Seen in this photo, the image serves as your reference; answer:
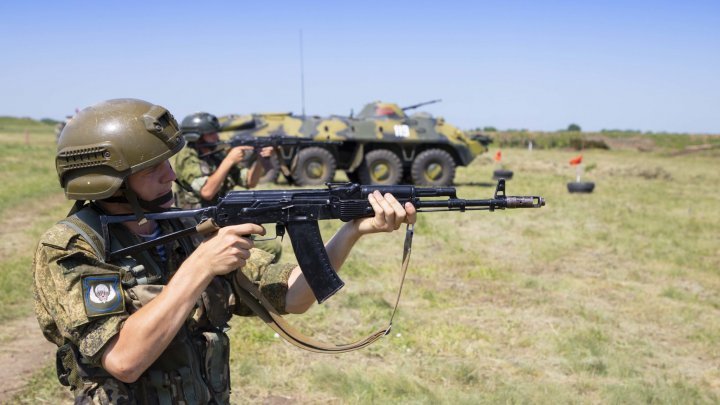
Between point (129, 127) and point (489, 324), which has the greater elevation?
point (129, 127)

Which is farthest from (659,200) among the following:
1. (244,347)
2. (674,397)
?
(244,347)

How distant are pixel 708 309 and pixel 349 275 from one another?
416 cm

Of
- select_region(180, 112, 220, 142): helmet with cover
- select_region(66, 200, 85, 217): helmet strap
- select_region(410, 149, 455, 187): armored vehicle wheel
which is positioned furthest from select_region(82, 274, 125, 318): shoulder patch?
select_region(410, 149, 455, 187): armored vehicle wheel

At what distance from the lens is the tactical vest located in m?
2.31

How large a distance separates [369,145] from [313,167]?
1.81 meters

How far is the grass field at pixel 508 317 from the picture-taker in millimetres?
4988

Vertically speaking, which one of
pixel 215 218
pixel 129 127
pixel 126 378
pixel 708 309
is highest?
pixel 129 127

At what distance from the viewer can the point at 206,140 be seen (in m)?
6.98

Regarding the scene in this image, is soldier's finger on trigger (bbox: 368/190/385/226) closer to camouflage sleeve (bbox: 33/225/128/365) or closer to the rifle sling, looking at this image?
the rifle sling

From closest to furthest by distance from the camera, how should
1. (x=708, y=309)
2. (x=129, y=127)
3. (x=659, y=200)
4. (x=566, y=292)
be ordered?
(x=129, y=127), (x=708, y=309), (x=566, y=292), (x=659, y=200)

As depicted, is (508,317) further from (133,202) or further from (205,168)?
(133,202)

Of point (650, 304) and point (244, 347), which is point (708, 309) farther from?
point (244, 347)

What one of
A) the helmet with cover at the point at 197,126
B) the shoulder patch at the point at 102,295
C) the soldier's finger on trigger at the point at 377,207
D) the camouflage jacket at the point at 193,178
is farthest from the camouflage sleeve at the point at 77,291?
the helmet with cover at the point at 197,126

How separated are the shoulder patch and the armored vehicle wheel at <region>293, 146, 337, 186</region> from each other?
14514 millimetres
